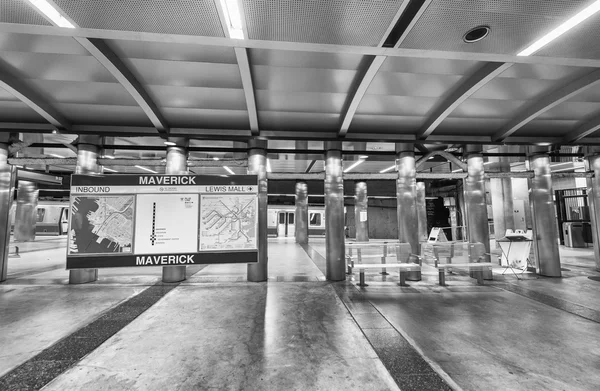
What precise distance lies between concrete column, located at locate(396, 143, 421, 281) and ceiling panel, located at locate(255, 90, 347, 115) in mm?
2415

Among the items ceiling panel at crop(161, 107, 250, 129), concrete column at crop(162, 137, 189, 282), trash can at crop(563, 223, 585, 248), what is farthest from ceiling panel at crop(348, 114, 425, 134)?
trash can at crop(563, 223, 585, 248)

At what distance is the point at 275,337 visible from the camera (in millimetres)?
3211

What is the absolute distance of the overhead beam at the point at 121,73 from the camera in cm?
334

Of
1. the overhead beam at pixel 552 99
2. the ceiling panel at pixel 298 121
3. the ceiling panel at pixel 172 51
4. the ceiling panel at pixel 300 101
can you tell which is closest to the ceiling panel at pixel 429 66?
the ceiling panel at pixel 300 101

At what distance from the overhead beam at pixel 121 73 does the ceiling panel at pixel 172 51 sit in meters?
0.14

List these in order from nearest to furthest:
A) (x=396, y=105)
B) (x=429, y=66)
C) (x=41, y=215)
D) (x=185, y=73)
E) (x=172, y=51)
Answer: (x=172, y=51) < (x=429, y=66) < (x=185, y=73) < (x=396, y=105) < (x=41, y=215)

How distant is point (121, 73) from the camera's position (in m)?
3.82

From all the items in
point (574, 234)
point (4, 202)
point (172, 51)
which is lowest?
point (574, 234)

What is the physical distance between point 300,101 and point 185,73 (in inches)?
80.4

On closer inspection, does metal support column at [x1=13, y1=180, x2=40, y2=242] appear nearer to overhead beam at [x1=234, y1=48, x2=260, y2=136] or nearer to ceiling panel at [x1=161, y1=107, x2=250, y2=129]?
ceiling panel at [x1=161, y1=107, x2=250, y2=129]

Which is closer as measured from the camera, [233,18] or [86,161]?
[233,18]

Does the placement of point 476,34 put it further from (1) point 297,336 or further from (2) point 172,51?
(1) point 297,336

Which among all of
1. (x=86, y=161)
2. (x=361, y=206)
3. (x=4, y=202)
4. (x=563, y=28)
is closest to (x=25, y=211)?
(x=4, y=202)

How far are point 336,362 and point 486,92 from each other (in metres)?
5.13
